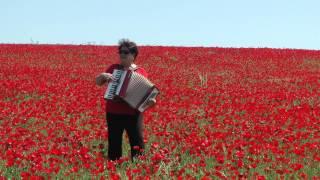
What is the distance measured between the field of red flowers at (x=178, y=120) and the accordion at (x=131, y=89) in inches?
31.7

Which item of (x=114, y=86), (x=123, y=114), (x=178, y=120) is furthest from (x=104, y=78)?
(x=178, y=120)

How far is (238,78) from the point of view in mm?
20734

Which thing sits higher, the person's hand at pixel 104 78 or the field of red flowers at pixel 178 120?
the person's hand at pixel 104 78

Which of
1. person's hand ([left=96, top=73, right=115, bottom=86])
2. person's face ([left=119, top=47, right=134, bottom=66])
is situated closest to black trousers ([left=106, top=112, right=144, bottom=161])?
person's hand ([left=96, top=73, right=115, bottom=86])

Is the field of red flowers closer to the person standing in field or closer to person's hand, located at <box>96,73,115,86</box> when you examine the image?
the person standing in field

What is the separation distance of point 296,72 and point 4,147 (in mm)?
16450

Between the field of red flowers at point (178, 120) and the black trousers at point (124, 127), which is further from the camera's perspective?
the black trousers at point (124, 127)

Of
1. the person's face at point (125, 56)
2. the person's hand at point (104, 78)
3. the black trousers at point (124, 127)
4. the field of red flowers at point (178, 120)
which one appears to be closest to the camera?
the field of red flowers at point (178, 120)

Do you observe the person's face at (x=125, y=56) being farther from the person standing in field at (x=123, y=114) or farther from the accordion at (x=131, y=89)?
the accordion at (x=131, y=89)

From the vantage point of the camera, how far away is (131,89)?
24.8 ft

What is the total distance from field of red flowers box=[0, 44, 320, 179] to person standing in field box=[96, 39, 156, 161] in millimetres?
371

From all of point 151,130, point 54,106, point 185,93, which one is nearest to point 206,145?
point 151,130

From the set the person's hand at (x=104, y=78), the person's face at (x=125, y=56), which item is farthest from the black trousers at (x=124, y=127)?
the person's face at (x=125, y=56)

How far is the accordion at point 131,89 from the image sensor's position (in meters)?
7.48
